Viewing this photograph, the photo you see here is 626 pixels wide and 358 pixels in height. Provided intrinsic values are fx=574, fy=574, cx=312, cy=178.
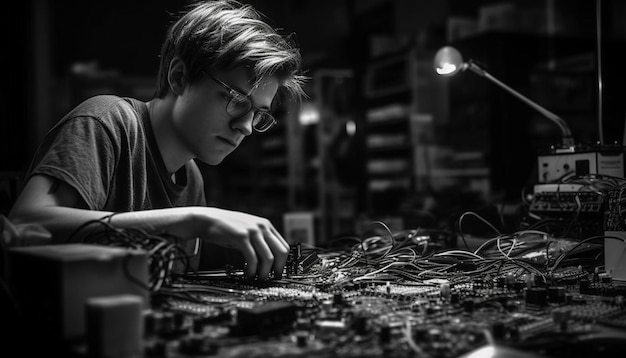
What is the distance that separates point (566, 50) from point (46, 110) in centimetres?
391

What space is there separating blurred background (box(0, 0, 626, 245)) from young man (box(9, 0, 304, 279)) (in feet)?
1.24

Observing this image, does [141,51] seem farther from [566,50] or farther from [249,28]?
[249,28]

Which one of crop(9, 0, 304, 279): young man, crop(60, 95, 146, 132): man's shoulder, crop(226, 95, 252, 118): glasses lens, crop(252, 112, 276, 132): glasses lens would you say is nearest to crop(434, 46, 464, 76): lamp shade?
crop(9, 0, 304, 279): young man

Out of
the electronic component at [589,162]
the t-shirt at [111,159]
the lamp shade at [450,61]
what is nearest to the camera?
the t-shirt at [111,159]

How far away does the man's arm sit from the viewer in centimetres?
103

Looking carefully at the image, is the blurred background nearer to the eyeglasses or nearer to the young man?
the young man

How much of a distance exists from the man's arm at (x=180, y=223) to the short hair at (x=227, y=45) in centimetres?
44

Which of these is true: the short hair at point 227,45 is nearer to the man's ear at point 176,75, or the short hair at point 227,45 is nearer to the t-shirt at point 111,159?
the man's ear at point 176,75

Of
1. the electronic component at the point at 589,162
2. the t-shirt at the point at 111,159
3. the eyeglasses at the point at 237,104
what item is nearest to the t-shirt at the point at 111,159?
the t-shirt at the point at 111,159

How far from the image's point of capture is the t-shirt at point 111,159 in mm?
1170

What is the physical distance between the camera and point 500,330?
757 mm

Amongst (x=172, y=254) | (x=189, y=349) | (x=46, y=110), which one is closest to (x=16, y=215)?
(x=172, y=254)

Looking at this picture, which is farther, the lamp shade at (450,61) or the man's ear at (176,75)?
the lamp shade at (450,61)

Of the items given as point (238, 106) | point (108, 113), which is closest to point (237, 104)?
point (238, 106)
